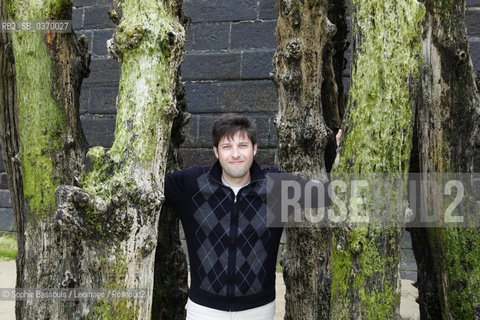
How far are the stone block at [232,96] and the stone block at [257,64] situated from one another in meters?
0.07

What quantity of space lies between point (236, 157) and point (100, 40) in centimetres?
329

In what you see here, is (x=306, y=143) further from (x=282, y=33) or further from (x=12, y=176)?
(x=12, y=176)

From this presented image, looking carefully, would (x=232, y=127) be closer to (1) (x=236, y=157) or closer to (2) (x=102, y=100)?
(1) (x=236, y=157)

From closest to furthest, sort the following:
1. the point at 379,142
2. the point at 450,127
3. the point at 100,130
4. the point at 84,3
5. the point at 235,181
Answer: the point at 379,142 < the point at 235,181 < the point at 450,127 < the point at 100,130 < the point at 84,3

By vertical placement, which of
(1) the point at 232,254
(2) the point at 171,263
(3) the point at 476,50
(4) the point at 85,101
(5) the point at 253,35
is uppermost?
(5) the point at 253,35

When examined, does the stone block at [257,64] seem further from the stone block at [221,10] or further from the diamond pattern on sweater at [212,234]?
the diamond pattern on sweater at [212,234]

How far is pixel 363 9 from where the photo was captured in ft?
6.49

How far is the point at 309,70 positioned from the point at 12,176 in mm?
1688

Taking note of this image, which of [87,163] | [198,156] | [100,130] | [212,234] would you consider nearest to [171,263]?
[212,234]

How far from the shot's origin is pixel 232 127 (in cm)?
234

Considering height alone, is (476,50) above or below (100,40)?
below

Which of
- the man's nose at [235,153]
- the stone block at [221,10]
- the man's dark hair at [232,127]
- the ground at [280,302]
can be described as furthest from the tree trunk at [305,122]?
the stone block at [221,10]

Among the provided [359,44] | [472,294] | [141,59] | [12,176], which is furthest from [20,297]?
[472,294]

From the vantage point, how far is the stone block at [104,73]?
4898 millimetres
